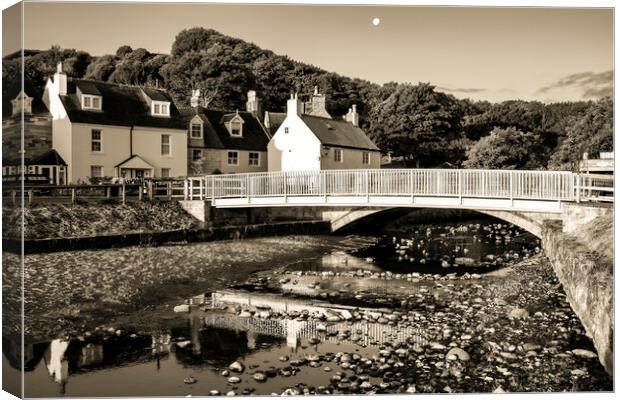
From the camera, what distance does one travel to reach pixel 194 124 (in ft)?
94.3

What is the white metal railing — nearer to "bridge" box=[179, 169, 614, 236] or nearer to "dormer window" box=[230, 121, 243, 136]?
"bridge" box=[179, 169, 614, 236]

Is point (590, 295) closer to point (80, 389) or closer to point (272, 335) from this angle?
point (272, 335)

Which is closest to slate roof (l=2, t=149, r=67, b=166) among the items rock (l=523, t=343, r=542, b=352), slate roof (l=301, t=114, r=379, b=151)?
slate roof (l=301, t=114, r=379, b=151)

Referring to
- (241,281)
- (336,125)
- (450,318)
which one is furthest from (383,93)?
(450,318)

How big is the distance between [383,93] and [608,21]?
19.0 meters

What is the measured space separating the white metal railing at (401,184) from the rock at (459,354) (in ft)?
25.6

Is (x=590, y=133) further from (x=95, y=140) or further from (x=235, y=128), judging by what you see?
(x=235, y=128)

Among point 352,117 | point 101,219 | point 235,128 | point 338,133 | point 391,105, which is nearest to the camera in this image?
point 101,219

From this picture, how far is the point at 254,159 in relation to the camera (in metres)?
31.0

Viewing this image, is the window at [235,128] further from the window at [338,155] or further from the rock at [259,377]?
the rock at [259,377]

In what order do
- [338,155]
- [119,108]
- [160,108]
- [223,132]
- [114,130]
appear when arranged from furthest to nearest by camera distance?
[223,132], [338,155], [160,108], [119,108], [114,130]

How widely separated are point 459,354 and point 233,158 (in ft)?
76.3

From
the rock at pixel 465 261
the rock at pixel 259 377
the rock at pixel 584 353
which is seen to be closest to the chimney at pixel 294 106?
the rock at pixel 465 261

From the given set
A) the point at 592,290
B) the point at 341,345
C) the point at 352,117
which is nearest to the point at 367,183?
the point at 341,345
